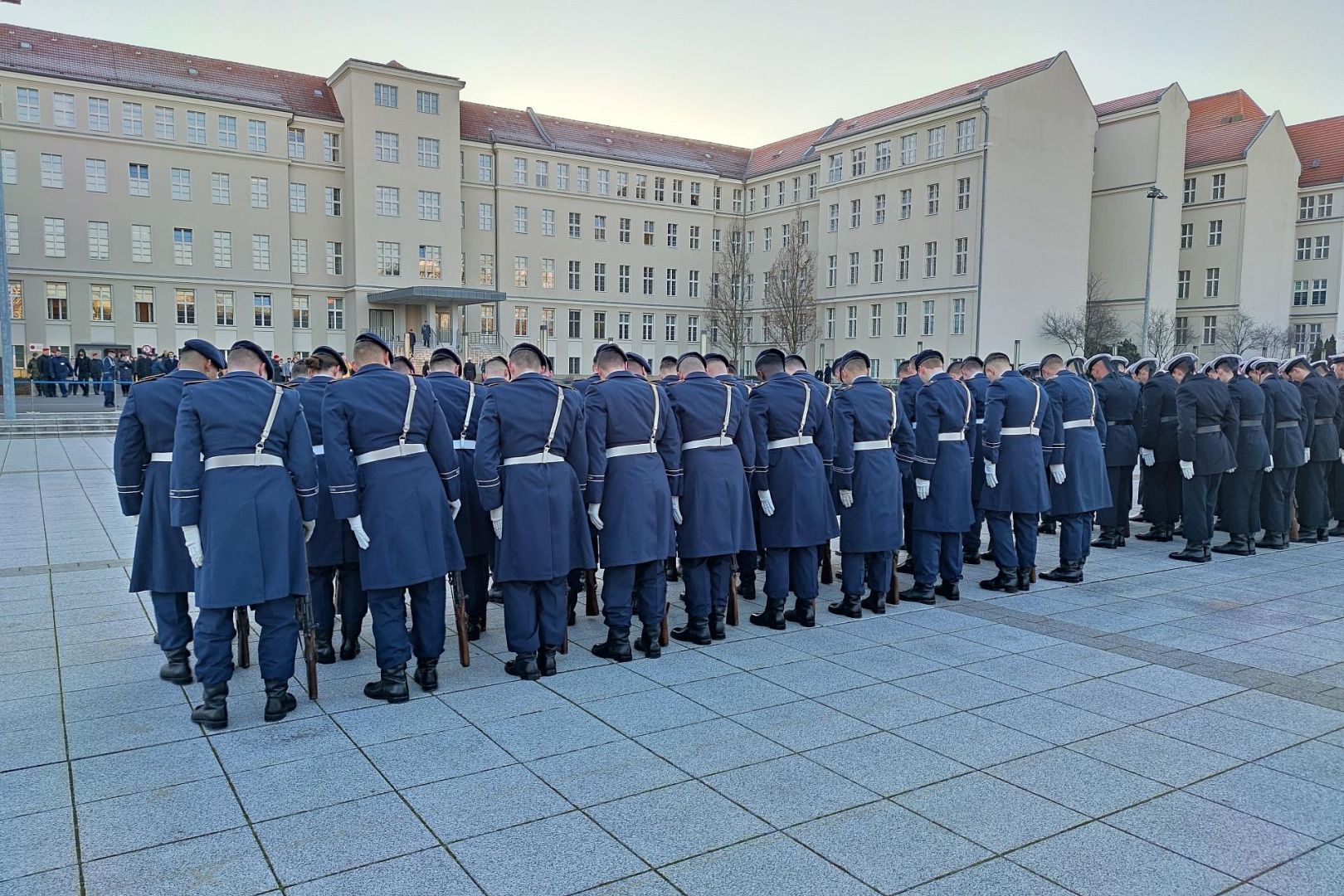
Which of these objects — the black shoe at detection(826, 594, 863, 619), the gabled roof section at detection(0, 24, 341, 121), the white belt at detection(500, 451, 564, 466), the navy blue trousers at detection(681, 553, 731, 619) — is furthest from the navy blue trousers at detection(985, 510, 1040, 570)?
the gabled roof section at detection(0, 24, 341, 121)

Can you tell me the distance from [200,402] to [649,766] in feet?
9.91

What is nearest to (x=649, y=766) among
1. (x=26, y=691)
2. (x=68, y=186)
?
(x=26, y=691)

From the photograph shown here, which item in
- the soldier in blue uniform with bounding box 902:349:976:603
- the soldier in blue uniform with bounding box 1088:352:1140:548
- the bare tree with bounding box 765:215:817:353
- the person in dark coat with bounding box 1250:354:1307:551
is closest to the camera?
the soldier in blue uniform with bounding box 902:349:976:603

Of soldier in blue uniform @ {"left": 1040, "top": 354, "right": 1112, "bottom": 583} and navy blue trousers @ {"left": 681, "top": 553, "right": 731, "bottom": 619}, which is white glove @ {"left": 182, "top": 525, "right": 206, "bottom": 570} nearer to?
navy blue trousers @ {"left": 681, "top": 553, "right": 731, "bottom": 619}

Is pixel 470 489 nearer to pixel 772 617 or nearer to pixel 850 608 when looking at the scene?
pixel 772 617

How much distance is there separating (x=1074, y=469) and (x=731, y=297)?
5474 cm

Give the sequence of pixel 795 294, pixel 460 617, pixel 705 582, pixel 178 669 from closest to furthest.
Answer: pixel 178 669, pixel 460 617, pixel 705 582, pixel 795 294

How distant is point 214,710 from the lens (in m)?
4.95

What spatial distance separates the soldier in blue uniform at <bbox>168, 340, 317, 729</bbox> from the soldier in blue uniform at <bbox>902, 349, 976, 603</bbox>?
5085 millimetres

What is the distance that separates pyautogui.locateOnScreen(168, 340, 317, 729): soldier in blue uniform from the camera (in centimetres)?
493

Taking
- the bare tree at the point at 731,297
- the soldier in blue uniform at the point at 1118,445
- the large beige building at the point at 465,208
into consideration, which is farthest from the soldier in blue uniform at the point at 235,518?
the bare tree at the point at 731,297

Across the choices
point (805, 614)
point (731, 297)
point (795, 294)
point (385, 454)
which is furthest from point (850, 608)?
point (731, 297)

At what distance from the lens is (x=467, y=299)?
48.2m

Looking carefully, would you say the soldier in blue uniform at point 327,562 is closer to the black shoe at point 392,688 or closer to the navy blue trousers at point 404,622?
the navy blue trousers at point 404,622
